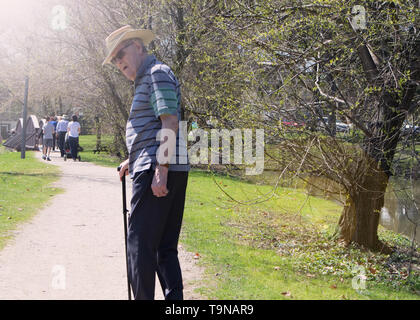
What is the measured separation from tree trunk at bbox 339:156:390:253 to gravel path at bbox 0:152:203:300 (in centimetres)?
247

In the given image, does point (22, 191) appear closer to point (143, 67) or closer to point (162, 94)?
point (143, 67)

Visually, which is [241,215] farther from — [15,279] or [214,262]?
[15,279]

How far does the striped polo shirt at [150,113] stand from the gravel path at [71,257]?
1675 mm

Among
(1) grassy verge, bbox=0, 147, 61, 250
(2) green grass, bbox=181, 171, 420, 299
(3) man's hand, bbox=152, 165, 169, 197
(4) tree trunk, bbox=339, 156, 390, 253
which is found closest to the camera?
(3) man's hand, bbox=152, 165, 169, 197

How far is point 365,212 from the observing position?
7543 millimetres

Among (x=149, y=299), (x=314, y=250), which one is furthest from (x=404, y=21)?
(x=149, y=299)

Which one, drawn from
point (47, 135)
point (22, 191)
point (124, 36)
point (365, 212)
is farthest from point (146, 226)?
point (47, 135)

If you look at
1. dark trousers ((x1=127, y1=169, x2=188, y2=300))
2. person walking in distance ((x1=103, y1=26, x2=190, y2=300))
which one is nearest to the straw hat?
person walking in distance ((x1=103, y1=26, x2=190, y2=300))

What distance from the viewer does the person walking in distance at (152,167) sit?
3742 millimetres

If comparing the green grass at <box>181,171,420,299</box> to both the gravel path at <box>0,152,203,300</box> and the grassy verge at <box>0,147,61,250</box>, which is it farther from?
the grassy verge at <box>0,147,61,250</box>

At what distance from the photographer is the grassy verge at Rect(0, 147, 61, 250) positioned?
862 centimetres

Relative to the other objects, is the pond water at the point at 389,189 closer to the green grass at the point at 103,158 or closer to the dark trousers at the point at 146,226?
the dark trousers at the point at 146,226

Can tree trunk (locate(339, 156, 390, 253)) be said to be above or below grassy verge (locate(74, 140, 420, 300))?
above

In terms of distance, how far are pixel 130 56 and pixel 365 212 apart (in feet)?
15.7
